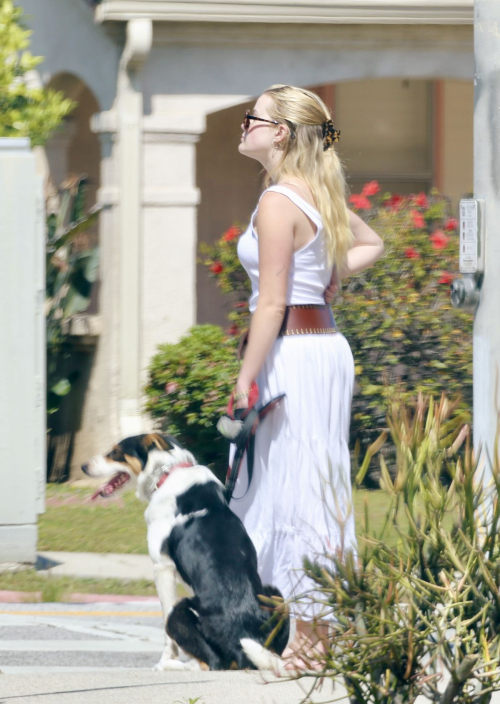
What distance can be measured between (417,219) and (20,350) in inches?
141

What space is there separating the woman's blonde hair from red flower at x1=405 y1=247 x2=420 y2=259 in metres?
4.41

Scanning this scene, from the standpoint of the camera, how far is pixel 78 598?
6.24 m

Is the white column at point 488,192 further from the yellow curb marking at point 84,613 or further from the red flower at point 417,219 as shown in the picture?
the red flower at point 417,219

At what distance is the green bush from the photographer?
866 centimetres

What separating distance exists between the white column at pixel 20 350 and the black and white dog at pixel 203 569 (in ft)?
6.15

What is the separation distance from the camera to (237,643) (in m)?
4.17

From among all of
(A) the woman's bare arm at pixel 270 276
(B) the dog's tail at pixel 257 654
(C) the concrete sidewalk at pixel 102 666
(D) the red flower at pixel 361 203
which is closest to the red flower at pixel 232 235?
(D) the red flower at pixel 361 203

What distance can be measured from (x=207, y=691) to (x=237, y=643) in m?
0.48

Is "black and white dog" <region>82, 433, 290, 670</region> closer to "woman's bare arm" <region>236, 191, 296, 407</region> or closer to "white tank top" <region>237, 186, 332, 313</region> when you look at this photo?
"woman's bare arm" <region>236, 191, 296, 407</region>

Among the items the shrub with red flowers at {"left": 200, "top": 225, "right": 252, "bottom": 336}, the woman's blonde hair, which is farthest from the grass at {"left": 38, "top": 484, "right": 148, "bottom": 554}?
the woman's blonde hair

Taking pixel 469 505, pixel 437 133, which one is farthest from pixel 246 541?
pixel 437 133

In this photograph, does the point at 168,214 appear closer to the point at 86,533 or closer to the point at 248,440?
the point at 86,533

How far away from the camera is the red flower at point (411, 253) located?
862 centimetres

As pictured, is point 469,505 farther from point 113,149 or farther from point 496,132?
point 113,149
